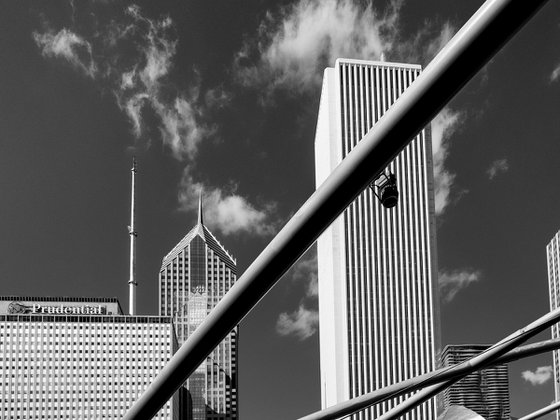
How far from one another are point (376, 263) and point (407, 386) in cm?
13931

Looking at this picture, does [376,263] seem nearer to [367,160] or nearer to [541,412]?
[541,412]

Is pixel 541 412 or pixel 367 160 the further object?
pixel 541 412

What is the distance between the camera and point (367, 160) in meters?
2.65

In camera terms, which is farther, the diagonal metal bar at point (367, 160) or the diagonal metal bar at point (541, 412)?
the diagonal metal bar at point (541, 412)

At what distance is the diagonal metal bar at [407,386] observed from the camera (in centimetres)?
555

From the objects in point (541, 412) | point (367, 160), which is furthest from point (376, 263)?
point (367, 160)

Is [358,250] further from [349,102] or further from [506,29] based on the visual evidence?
[506,29]

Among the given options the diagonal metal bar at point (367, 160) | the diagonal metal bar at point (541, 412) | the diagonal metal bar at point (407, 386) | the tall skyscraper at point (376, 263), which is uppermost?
the tall skyscraper at point (376, 263)

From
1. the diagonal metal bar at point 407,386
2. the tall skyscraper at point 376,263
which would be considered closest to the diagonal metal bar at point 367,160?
the diagonal metal bar at point 407,386

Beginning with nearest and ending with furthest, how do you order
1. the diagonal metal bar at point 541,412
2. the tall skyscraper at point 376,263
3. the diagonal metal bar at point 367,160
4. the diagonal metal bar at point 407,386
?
the diagonal metal bar at point 367,160 < the diagonal metal bar at point 407,386 < the diagonal metal bar at point 541,412 < the tall skyscraper at point 376,263

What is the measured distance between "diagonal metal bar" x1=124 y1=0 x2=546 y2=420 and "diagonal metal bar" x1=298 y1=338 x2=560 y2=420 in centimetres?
260

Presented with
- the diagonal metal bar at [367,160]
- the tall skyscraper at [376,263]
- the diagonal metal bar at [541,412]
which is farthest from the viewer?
the tall skyscraper at [376,263]

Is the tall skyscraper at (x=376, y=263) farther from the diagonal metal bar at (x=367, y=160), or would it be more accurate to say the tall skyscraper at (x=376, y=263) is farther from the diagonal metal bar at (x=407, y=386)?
the diagonal metal bar at (x=367, y=160)

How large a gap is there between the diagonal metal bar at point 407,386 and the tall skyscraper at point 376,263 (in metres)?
134
